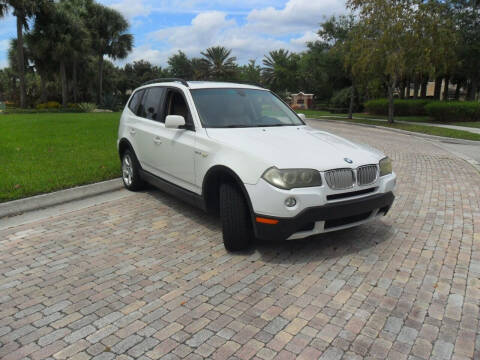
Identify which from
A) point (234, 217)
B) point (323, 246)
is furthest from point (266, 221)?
point (323, 246)

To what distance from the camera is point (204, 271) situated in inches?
153

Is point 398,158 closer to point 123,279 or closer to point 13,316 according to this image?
point 123,279

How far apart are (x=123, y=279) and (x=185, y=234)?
123cm

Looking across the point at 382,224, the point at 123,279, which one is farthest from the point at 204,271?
the point at 382,224

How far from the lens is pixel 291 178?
3752 mm

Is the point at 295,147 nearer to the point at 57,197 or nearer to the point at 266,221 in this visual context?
the point at 266,221

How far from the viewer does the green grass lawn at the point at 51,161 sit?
6.61 metres

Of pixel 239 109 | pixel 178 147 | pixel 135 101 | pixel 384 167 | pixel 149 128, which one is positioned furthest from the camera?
pixel 135 101

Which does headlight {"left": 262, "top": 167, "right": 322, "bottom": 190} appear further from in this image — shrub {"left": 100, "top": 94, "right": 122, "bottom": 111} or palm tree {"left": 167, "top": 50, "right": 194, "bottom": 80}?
palm tree {"left": 167, "top": 50, "right": 194, "bottom": 80}

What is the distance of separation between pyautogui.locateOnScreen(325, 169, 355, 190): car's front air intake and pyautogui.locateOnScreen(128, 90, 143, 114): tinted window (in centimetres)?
Answer: 391

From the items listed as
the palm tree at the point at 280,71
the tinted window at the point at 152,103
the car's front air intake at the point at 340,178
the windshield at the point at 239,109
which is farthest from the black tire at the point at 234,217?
the palm tree at the point at 280,71

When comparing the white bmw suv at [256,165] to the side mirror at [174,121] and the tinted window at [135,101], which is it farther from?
the tinted window at [135,101]

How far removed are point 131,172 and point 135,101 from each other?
1.20 m

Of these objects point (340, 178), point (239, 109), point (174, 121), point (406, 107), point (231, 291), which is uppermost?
point (406, 107)
